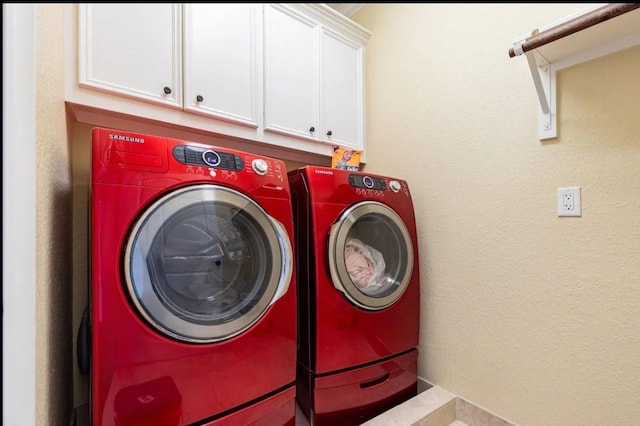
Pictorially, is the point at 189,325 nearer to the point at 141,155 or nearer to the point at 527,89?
the point at 141,155

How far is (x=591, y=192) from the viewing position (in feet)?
3.61

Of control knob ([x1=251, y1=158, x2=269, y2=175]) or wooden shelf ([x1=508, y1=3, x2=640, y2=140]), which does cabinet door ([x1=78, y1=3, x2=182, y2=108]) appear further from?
wooden shelf ([x1=508, y1=3, x2=640, y2=140])

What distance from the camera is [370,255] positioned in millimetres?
1447

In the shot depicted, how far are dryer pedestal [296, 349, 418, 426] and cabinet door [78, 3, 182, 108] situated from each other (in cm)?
124

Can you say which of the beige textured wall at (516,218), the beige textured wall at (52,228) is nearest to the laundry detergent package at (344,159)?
the beige textured wall at (516,218)

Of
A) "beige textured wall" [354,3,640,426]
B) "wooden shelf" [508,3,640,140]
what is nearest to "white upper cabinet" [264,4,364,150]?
"beige textured wall" [354,3,640,426]

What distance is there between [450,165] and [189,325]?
1.31 meters

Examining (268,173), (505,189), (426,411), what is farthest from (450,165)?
(426,411)

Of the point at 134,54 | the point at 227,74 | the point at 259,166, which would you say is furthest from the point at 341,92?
the point at 134,54

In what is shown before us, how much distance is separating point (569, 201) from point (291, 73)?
1.35 meters

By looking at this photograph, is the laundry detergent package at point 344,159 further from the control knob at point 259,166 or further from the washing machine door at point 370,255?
the control knob at point 259,166

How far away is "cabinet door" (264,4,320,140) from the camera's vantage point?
1.52m

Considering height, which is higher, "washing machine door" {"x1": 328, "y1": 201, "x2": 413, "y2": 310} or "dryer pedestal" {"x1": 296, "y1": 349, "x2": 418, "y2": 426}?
"washing machine door" {"x1": 328, "y1": 201, "x2": 413, "y2": 310}

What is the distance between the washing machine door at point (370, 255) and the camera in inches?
48.7
